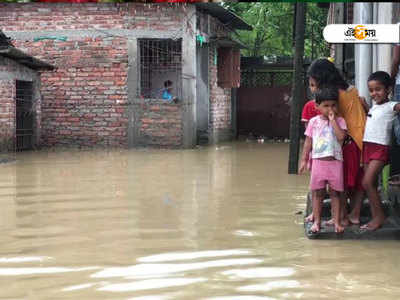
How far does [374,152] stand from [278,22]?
21024 millimetres

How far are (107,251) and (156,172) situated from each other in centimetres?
609

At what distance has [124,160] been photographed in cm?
1388

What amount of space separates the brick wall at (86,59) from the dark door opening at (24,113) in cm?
85

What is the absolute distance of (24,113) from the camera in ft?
56.2

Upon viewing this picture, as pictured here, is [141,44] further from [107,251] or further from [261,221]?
[107,251]

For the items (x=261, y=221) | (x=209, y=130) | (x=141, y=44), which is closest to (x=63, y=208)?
(x=261, y=221)

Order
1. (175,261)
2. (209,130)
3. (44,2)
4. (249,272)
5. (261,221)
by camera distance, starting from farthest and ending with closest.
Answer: (209,130) < (44,2) < (261,221) < (175,261) < (249,272)

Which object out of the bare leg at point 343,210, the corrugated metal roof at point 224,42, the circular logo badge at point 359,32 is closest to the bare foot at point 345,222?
the bare leg at point 343,210

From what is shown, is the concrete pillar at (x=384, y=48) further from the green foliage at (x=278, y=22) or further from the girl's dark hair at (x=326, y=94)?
the green foliage at (x=278, y=22)

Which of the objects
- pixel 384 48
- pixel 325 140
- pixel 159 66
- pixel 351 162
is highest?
pixel 159 66

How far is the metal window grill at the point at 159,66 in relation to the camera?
59.2 feet

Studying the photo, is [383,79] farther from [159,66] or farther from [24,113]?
[159,66]

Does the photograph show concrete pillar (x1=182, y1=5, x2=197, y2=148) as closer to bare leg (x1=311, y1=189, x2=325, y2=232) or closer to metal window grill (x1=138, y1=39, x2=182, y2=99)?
metal window grill (x1=138, y1=39, x2=182, y2=99)

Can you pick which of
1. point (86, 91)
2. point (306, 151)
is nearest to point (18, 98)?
point (86, 91)
